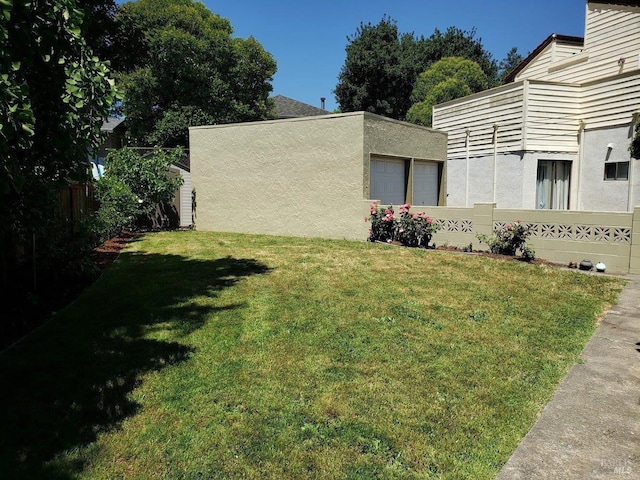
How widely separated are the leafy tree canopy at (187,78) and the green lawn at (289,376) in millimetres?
23453

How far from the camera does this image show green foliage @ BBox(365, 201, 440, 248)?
10.8m

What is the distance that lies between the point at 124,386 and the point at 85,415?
450 millimetres

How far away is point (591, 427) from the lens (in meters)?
3.09

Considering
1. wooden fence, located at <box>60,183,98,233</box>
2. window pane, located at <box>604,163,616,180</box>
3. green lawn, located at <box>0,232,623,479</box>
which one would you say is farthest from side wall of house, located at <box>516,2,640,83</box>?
wooden fence, located at <box>60,183,98,233</box>

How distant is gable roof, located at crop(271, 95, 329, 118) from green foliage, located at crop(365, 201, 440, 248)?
26332 millimetres

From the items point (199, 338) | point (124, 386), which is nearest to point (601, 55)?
point (199, 338)

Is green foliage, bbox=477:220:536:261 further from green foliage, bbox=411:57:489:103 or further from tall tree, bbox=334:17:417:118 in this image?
tall tree, bbox=334:17:417:118

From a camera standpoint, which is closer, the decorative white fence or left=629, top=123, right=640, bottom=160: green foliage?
the decorative white fence

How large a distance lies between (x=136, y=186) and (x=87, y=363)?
11727 millimetres

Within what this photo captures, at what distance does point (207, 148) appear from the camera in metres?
15.1

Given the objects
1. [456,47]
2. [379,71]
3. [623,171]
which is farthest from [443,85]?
[623,171]

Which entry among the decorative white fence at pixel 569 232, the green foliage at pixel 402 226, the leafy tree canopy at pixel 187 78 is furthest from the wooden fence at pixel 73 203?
the leafy tree canopy at pixel 187 78

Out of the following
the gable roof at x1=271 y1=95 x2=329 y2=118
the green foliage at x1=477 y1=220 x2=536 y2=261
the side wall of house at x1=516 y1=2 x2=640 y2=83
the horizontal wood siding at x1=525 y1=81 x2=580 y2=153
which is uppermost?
the gable roof at x1=271 y1=95 x2=329 y2=118

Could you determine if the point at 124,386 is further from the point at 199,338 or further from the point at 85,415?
the point at 199,338
